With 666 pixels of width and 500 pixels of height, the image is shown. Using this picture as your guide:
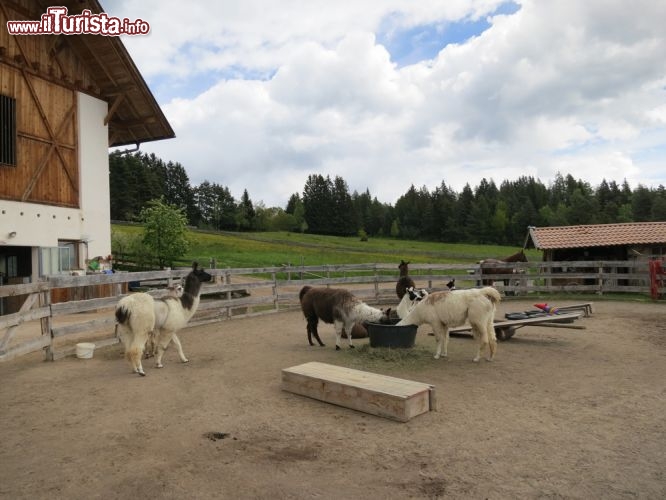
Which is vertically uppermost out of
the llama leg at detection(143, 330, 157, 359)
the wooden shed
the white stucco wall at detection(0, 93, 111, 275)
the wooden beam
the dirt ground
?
the wooden beam

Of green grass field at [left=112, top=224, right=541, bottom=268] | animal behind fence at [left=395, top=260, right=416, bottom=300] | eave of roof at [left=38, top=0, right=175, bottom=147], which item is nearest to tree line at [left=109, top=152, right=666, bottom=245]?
green grass field at [left=112, top=224, right=541, bottom=268]

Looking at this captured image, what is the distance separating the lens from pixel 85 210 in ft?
51.8

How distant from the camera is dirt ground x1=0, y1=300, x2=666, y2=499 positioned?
137 inches

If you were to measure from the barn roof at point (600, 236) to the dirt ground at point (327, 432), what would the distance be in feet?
44.2

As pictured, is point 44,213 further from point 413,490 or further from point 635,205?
point 635,205

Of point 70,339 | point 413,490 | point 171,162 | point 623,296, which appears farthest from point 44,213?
point 171,162

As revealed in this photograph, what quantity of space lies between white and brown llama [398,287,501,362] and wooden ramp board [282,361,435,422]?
254 cm

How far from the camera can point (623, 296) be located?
57.1ft

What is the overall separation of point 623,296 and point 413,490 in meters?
17.4

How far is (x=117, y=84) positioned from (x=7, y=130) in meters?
4.64

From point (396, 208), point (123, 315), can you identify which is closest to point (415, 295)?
point (123, 315)

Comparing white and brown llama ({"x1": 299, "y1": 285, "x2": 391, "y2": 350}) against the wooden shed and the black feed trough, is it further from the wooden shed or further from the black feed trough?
the wooden shed

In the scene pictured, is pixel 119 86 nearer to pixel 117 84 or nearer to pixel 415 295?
pixel 117 84

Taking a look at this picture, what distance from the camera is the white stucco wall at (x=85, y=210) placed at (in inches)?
539
